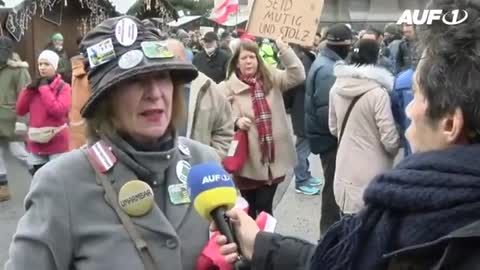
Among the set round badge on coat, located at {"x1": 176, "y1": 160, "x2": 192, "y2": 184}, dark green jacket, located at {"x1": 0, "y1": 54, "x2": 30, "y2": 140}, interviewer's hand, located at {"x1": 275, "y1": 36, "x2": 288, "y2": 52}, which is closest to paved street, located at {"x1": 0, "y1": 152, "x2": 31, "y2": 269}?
dark green jacket, located at {"x1": 0, "y1": 54, "x2": 30, "y2": 140}

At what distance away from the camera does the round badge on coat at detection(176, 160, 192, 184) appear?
2402mm

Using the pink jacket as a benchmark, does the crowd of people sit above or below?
above

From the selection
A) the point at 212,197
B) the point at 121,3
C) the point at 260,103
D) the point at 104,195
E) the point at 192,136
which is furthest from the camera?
the point at 121,3

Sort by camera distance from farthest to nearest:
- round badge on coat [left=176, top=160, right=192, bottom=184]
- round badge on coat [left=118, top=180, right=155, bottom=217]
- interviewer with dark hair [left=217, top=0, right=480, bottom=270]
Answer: round badge on coat [left=176, top=160, right=192, bottom=184], round badge on coat [left=118, top=180, right=155, bottom=217], interviewer with dark hair [left=217, top=0, right=480, bottom=270]

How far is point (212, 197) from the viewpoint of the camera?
2.10 meters

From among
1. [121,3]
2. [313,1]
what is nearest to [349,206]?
[313,1]

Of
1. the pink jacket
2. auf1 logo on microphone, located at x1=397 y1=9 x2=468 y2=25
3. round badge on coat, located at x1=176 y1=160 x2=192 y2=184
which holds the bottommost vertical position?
the pink jacket

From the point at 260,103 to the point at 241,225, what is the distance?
398cm

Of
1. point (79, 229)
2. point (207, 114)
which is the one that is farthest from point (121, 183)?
point (207, 114)

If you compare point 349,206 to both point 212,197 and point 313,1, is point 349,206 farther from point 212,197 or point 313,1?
point 212,197

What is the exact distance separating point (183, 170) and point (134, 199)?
0.78ft

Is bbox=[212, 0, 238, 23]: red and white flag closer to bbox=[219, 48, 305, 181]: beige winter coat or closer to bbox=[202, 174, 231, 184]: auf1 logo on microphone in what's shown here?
bbox=[219, 48, 305, 181]: beige winter coat

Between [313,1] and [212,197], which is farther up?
[313,1]

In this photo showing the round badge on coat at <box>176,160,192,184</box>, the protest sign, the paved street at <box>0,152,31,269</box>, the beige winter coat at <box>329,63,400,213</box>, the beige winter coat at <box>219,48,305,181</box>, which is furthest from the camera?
the paved street at <box>0,152,31,269</box>
